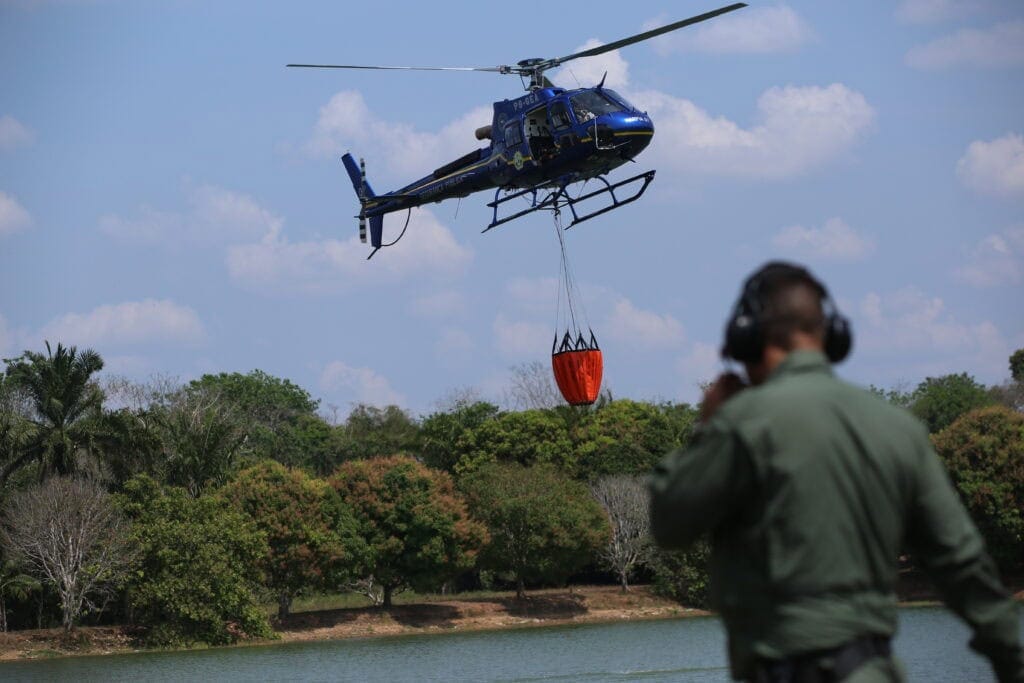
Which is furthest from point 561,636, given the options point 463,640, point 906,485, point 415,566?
point 906,485

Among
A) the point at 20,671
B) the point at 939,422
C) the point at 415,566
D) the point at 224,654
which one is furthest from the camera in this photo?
the point at 939,422

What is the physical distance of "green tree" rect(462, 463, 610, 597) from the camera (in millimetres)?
52812

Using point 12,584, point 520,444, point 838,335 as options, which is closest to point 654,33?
point 838,335

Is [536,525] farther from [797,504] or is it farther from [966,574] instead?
[797,504]

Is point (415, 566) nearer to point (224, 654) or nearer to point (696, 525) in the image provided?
point (224, 654)

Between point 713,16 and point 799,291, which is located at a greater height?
point 713,16

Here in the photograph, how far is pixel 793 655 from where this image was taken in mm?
3105

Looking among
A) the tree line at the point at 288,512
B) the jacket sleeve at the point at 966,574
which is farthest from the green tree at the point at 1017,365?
the jacket sleeve at the point at 966,574

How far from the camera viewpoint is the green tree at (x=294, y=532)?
158 feet

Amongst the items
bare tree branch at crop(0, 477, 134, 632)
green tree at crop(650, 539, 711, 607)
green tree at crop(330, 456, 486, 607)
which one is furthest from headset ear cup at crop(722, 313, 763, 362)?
green tree at crop(650, 539, 711, 607)

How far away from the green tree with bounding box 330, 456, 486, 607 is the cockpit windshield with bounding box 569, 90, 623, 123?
28.9m

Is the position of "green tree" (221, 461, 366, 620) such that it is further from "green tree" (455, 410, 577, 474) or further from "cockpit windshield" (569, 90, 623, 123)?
"cockpit windshield" (569, 90, 623, 123)

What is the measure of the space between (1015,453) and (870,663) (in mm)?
50167

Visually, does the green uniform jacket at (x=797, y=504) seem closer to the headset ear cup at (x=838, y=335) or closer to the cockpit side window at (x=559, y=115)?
the headset ear cup at (x=838, y=335)
